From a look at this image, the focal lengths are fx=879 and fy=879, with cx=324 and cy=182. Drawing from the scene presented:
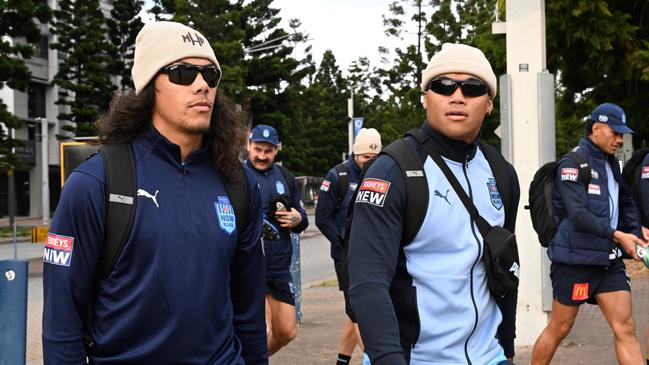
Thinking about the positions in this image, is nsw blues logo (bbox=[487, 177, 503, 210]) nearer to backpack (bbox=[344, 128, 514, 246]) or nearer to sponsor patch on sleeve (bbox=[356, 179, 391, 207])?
backpack (bbox=[344, 128, 514, 246])

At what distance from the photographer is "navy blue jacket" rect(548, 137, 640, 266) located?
5.90 metres

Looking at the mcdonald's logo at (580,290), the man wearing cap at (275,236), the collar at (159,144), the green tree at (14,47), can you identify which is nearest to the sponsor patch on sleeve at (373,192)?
the collar at (159,144)

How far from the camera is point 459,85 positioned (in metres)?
3.28

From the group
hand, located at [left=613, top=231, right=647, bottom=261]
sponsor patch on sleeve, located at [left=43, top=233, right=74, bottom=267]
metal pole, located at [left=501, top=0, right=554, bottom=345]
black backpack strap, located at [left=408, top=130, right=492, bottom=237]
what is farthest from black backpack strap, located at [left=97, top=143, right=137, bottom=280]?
metal pole, located at [left=501, top=0, right=554, bottom=345]

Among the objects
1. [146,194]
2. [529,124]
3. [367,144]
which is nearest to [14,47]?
[367,144]

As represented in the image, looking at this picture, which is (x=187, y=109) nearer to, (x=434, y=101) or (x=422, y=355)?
(x=434, y=101)

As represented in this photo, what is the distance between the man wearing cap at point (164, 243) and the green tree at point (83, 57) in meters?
46.7

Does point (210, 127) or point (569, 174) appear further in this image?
point (569, 174)

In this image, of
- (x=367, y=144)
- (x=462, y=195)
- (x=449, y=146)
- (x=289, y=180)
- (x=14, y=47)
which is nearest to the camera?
(x=462, y=195)

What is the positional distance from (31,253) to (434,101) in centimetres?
2599

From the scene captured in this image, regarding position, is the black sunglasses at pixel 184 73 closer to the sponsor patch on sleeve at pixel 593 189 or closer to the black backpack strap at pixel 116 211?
the black backpack strap at pixel 116 211

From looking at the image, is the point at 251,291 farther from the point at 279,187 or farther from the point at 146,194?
the point at 279,187

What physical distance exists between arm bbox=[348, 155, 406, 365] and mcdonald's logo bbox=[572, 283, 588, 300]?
11.2 feet

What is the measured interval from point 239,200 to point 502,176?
105 cm
